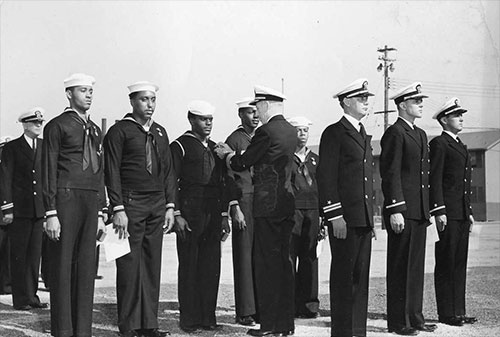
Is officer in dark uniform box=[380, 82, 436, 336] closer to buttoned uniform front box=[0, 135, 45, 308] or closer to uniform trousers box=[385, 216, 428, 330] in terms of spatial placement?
uniform trousers box=[385, 216, 428, 330]

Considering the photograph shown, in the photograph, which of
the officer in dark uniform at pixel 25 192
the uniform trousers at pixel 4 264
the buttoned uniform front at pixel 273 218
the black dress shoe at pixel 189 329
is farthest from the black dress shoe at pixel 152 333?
the uniform trousers at pixel 4 264

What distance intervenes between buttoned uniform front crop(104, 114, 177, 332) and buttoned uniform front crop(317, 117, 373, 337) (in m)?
1.65

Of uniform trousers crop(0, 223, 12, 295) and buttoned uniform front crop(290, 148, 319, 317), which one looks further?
uniform trousers crop(0, 223, 12, 295)

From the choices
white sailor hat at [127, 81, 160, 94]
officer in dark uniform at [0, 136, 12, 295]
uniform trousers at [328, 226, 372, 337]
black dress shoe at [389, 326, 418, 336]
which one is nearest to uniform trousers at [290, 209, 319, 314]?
black dress shoe at [389, 326, 418, 336]

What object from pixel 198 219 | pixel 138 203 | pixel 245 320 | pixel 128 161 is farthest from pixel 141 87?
pixel 245 320

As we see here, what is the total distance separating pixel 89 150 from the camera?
24.3ft

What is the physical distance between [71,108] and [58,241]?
47.6 inches

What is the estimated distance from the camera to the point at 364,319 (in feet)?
24.3

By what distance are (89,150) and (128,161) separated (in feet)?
1.58

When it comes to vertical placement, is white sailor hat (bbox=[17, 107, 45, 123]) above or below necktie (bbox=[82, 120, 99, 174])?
above

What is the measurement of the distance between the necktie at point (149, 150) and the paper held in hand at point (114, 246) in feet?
2.25

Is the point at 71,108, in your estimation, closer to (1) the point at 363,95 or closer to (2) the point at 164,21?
(1) the point at 363,95

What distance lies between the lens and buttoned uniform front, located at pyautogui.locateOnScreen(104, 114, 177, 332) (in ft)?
25.3

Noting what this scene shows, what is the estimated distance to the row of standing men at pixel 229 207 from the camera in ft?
23.8
